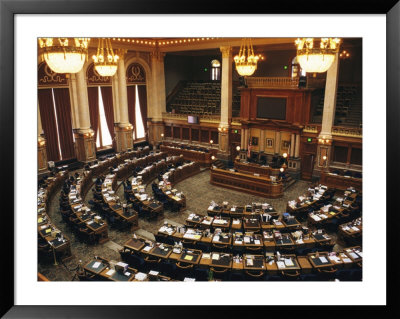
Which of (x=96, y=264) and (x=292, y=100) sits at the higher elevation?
(x=292, y=100)

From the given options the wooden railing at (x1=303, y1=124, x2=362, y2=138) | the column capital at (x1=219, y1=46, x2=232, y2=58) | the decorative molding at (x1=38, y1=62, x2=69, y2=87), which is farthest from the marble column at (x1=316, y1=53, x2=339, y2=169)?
the decorative molding at (x1=38, y1=62, x2=69, y2=87)

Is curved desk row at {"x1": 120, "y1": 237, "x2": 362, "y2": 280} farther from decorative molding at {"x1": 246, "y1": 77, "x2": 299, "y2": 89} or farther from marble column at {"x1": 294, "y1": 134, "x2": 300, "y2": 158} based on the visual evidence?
decorative molding at {"x1": 246, "y1": 77, "x2": 299, "y2": 89}

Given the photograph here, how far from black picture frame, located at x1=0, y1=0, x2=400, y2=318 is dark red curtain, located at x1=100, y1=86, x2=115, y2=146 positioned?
19.0 metres

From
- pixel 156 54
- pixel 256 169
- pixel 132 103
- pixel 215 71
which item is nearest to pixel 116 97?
pixel 132 103

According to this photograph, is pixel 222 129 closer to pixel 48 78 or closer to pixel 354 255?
pixel 48 78

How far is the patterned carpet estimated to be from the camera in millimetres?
9203

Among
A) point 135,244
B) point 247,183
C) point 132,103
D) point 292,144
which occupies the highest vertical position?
point 132,103

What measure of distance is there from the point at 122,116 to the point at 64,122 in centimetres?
434

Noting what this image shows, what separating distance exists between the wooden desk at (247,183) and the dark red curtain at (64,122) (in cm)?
976

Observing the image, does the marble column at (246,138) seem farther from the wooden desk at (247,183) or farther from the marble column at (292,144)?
the wooden desk at (247,183)

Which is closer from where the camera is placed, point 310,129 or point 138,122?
point 310,129

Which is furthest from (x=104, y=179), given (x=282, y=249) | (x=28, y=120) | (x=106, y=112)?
(x=28, y=120)

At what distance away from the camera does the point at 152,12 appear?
3195mm

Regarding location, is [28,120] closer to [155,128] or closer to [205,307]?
[205,307]
